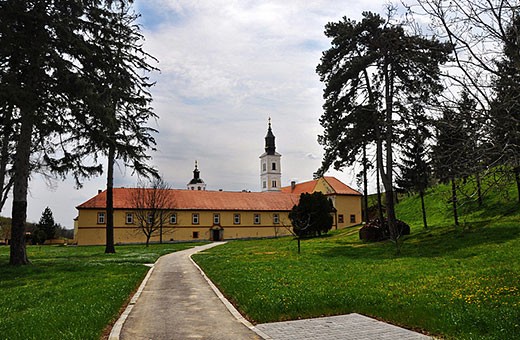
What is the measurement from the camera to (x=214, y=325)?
26.5ft

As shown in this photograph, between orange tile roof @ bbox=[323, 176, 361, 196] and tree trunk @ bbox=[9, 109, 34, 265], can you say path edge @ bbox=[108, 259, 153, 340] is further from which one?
orange tile roof @ bbox=[323, 176, 361, 196]

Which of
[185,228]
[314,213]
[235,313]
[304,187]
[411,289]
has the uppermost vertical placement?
[304,187]

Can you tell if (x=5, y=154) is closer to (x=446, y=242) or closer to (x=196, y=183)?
(x=446, y=242)

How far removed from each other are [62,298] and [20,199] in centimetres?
894

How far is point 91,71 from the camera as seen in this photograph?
18281mm

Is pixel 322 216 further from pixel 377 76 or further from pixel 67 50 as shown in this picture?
pixel 67 50

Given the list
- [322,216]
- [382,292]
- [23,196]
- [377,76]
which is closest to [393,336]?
[382,292]

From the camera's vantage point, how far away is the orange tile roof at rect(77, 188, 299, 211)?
54.2 metres

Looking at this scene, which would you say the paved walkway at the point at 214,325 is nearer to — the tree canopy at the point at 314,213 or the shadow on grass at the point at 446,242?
the shadow on grass at the point at 446,242

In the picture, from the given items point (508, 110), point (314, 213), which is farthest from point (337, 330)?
point (314, 213)

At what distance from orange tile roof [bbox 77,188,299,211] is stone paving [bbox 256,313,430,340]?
48.8 metres

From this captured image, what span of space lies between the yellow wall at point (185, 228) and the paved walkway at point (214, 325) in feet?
128

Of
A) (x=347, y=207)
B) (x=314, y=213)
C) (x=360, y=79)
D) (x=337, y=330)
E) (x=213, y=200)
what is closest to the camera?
(x=337, y=330)

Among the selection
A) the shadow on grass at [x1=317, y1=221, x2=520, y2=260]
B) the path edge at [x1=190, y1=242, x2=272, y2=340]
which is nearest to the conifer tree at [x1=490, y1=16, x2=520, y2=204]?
the path edge at [x1=190, y1=242, x2=272, y2=340]
